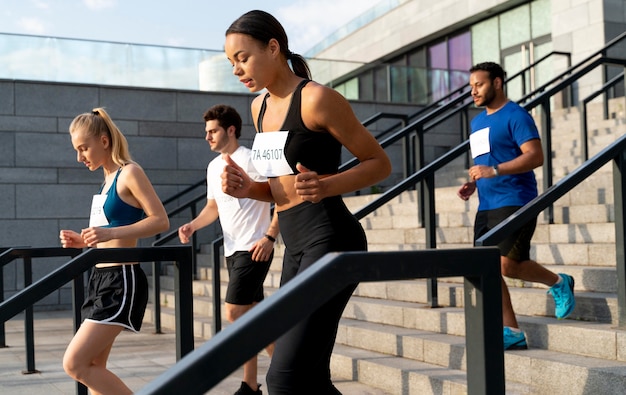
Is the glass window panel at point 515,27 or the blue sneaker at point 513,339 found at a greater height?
the glass window panel at point 515,27

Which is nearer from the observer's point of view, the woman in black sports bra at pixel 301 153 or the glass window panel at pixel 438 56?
the woman in black sports bra at pixel 301 153

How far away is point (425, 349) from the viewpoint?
4.96m

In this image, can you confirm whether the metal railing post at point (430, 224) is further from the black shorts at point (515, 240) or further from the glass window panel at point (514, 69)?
the glass window panel at point (514, 69)

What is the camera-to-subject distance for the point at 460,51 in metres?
20.0

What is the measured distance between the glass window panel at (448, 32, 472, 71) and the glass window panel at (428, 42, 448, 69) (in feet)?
0.78

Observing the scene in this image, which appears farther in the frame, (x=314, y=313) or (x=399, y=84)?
(x=399, y=84)

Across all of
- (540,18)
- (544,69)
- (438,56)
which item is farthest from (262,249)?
(438,56)

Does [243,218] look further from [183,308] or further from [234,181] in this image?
[234,181]

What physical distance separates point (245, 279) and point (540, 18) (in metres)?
13.9

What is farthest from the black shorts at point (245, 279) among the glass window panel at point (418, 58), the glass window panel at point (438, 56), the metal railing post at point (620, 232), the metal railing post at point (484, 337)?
the glass window panel at point (418, 58)

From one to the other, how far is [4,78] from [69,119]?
1.01 m

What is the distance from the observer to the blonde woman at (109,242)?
3.42 m

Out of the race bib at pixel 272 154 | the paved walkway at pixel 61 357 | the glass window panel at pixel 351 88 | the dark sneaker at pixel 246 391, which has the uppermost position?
the glass window panel at pixel 351 88

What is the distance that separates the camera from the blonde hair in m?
3.78
